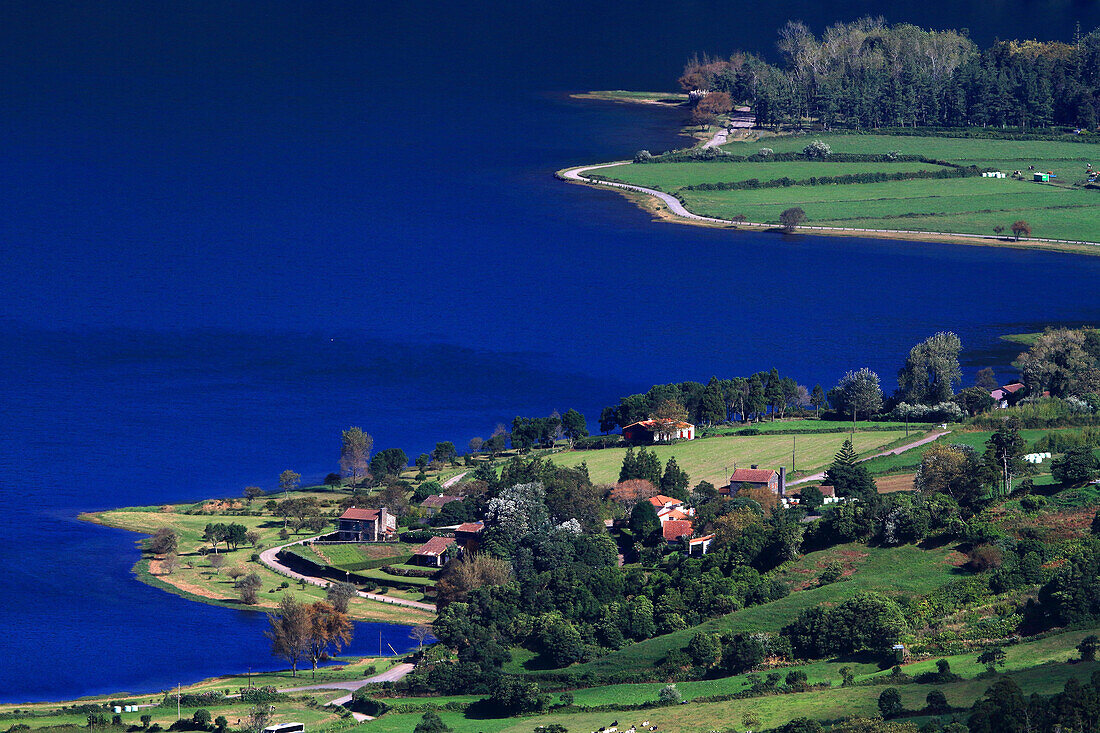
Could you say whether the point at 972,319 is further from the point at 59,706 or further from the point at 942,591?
the point at 59,706

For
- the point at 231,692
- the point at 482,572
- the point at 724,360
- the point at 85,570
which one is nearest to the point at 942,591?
the point at 482,572

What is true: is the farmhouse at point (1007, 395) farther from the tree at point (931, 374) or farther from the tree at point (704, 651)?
the tree at point (704, 651)

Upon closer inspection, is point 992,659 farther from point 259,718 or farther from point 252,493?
point 252,493

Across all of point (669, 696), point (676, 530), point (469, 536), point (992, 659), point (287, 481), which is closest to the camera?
point (992, 659)

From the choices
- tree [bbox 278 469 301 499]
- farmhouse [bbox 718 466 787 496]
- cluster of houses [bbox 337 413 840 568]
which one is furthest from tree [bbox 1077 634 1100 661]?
tree [bbox 278 469 301 499]

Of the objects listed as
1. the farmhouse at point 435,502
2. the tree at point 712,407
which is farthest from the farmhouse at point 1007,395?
the farmhouse at point 435,502

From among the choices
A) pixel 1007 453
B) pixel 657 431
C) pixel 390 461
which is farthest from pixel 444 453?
pixel 1007 453

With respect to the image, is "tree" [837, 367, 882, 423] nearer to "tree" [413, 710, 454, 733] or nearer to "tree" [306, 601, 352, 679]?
"tree" [306, 601, 352, 679]
